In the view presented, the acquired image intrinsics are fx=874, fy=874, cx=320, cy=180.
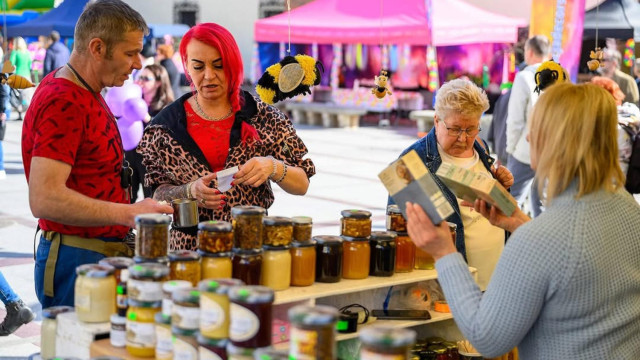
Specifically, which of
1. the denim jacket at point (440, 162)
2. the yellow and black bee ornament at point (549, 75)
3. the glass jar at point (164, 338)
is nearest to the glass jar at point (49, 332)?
the glass jar at point (164, 338)

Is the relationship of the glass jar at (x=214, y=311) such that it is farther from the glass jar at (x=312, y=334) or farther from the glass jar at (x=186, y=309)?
the glass jar at (x=312, y=334)

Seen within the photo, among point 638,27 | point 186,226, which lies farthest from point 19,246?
point 638,27

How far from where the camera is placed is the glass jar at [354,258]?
9.77 ft

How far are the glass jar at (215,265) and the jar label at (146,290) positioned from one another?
10.0 inches

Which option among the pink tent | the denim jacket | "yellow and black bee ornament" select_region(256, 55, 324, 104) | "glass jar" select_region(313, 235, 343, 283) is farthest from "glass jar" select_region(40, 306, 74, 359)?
the pink tent

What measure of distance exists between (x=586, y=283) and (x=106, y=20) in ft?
5.69

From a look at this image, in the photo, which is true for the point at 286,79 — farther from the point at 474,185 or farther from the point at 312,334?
the point at 312,334

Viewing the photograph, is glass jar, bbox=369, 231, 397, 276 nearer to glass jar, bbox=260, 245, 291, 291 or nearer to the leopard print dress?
glass jar, bbox=260, 245, 291, 291

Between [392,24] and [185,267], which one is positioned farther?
[392,24]

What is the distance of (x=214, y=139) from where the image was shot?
3422mm

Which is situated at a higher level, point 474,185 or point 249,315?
point 474,185

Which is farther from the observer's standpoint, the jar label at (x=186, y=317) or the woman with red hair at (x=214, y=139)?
the woman with red hair at (x=214, y=139)

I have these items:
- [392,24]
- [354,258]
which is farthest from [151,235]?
[392,24]

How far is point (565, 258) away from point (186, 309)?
0.97m
